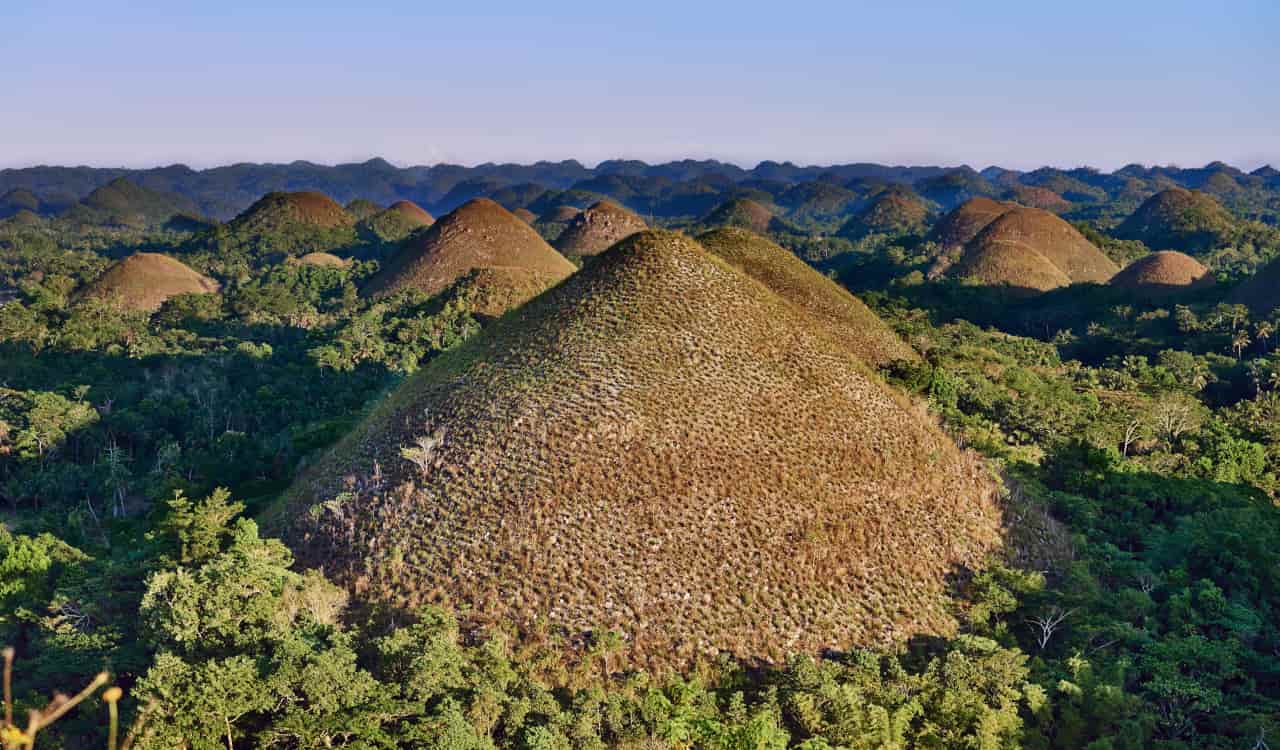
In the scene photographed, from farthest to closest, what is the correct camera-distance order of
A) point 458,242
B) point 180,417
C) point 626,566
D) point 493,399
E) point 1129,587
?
point 458,242
point 180,417
point 493,399
point 1129,587
point 626,566

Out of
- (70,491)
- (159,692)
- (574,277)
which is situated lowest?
(70,491)

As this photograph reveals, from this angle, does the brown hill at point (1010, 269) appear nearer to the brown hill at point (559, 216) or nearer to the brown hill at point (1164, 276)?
the brown hill at point (1164, 276)

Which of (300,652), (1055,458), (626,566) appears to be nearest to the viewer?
(300,652)

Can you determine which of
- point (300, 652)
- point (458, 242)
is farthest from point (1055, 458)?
Answer: point (458, 242)

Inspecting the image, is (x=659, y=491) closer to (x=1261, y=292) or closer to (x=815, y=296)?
(x=815, y=296)

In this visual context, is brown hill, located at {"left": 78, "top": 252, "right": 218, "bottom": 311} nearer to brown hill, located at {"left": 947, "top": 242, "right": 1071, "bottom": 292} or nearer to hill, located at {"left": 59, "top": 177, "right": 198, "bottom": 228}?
brown hill, located at {"left": 947, "top": 242, "right": 1071, "bottom": 292}

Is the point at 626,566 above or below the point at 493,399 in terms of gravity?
below

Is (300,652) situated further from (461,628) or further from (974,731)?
(974,731)

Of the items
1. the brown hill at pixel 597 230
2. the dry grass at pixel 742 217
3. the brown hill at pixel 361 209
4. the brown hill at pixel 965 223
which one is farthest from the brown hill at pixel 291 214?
the brown hill at pixel 965 223

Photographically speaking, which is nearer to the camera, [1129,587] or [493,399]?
[1129,587]
